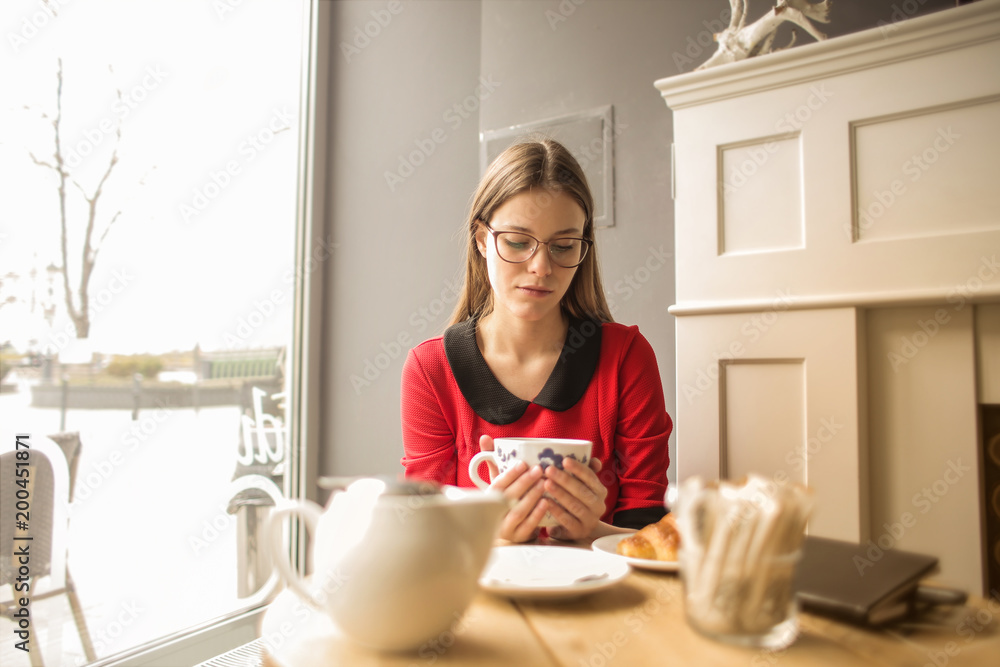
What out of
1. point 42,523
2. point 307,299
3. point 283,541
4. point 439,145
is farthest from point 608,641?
point 307,299

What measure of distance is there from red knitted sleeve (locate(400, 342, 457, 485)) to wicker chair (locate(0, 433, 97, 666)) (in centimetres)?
94

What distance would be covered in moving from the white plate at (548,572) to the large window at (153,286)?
4.66 feet

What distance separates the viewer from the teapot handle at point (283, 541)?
1.49 feet

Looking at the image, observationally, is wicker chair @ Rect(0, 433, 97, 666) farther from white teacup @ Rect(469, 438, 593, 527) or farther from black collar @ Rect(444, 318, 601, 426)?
white teacup @ Rect(469, 438, 593, 527)

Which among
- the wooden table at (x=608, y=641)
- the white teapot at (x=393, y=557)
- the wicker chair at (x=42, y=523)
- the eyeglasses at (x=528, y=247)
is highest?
the eyeglasses at (x=528, y=247)

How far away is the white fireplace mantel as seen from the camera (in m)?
1.19

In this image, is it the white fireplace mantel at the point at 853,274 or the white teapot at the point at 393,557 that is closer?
the white teapot at the point at 393,557

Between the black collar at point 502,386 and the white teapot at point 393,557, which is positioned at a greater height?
the black collar at point 502,386

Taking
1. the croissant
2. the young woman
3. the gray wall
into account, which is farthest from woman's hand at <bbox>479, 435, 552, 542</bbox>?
the gray wall

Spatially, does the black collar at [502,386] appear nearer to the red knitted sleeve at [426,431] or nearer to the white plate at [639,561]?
the red knitted sleeve at [426,431]

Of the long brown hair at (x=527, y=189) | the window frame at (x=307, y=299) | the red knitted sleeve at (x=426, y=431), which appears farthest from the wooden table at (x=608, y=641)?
the window frame at (x=307, y=299)

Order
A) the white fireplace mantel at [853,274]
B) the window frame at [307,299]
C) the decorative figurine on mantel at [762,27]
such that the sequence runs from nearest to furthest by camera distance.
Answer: the white fireplace mantel at [853,274]
the decorative figurine on mantel at [762,27]
the window frame at [307,299]

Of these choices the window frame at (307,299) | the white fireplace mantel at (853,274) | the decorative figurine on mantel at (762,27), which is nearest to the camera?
the white fireplace mantel at (853,274)

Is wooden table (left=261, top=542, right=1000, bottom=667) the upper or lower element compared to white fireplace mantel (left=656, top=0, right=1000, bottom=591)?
lower
